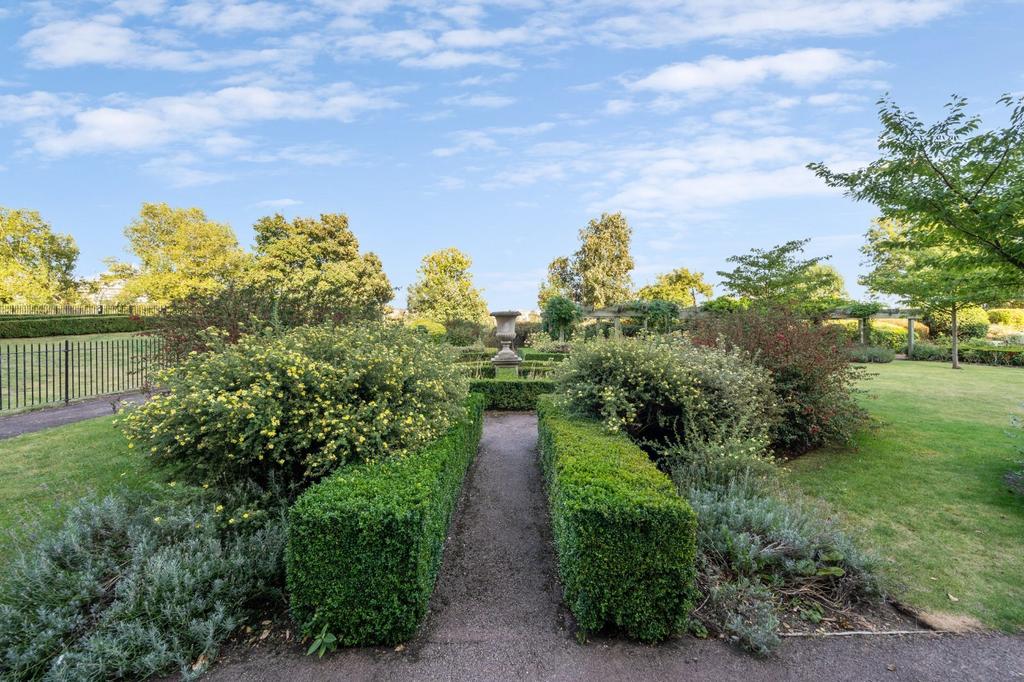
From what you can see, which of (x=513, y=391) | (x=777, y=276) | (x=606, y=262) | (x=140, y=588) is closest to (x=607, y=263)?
(x=606, y=262)

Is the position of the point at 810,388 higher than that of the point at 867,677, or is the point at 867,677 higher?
the point at 810,388

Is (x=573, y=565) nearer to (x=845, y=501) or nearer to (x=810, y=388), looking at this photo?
(x=845, y=501)

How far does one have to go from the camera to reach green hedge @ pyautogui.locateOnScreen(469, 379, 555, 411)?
9.46 m

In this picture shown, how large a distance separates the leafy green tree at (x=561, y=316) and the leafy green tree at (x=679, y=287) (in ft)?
54.3

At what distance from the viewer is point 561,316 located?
21.6 metres

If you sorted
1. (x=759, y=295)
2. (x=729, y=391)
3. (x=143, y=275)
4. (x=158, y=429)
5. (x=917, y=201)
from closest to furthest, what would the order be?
(x=158, y=429)
(x=917, y=201)
(x=729, y=391)
(x=759, y=295)
(x=143, y=275)

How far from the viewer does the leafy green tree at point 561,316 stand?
21531mm

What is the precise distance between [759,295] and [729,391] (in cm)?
1826

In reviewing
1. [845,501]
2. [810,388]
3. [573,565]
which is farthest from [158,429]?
[810,388]

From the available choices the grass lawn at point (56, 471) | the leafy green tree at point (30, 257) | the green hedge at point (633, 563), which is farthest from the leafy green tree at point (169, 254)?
the green hedge at point (633, 563)

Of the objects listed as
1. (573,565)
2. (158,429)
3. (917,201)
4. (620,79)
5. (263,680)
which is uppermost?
(620,79)

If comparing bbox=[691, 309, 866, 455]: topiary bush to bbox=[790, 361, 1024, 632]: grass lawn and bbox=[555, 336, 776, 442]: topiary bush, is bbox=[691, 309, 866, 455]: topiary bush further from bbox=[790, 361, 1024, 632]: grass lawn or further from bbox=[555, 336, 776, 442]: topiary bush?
bbox=[555, 336, 776, 442]: topiary bush

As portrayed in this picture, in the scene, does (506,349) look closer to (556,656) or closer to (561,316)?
(561,316)

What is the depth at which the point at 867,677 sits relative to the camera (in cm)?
254
